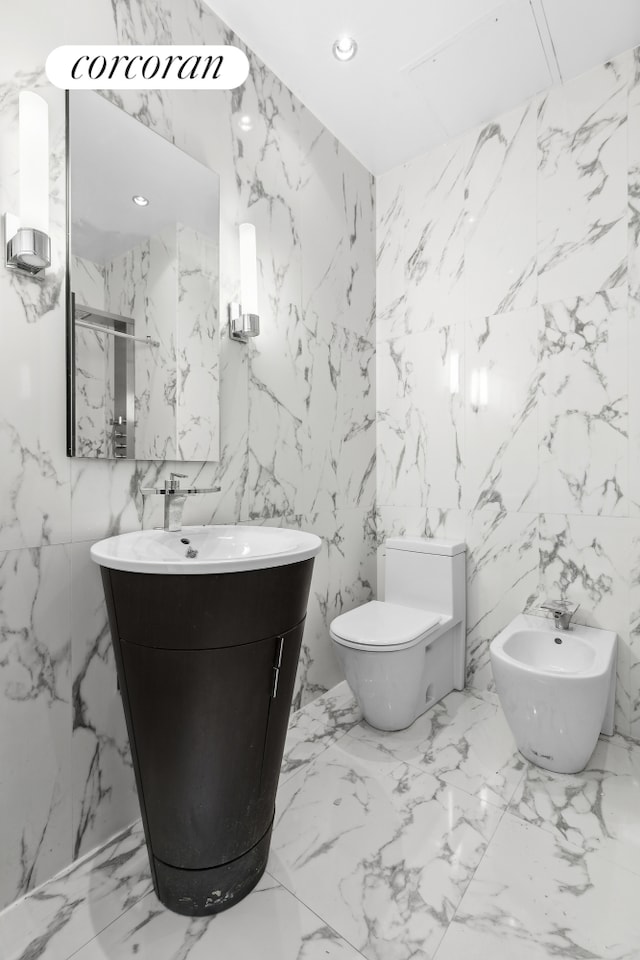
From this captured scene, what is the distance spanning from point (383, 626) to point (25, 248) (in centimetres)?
168

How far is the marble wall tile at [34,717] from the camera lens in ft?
3.69

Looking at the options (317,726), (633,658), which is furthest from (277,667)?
(633,658)

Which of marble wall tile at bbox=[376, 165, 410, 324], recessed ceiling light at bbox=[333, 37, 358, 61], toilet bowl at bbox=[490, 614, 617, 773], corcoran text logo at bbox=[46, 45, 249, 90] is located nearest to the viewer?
corcoran text logo at bbox=[46, 45, 249, 90]

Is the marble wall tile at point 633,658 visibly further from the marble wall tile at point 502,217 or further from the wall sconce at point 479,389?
the marble wall tile at point 502,217


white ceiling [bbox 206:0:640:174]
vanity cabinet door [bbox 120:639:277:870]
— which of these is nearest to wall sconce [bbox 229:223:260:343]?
white ceiling [bbox 206:0:640:174]

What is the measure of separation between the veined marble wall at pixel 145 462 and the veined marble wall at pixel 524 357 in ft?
0.91

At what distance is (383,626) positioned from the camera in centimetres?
189

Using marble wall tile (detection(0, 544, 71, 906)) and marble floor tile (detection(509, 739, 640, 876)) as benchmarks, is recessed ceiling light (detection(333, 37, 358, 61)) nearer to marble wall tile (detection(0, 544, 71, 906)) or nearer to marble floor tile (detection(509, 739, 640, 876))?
marble wall tile (detection(0, 544, 71, 906))

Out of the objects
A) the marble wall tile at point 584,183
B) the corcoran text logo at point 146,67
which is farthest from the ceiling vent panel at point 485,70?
the corcoran text logo at point 146,67

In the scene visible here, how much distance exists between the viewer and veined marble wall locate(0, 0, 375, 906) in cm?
115

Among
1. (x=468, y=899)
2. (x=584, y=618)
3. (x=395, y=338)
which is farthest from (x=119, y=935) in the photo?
(x=395, y=338)

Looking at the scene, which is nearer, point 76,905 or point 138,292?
point 76,905

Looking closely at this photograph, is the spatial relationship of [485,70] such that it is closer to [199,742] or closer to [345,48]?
[345,48]

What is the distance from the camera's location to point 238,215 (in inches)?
68.4
